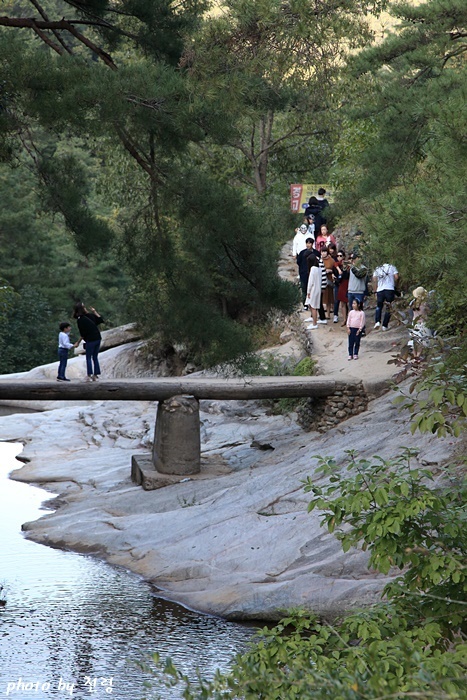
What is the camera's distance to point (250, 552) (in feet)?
40.3

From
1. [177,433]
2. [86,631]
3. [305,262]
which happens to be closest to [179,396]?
[177,433]

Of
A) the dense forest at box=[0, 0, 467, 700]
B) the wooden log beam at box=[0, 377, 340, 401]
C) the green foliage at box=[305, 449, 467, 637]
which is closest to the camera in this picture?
the green foliage at box=[305, 449, 467, 637]

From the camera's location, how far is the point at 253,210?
13.0 meters

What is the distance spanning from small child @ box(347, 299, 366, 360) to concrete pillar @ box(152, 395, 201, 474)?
3146 mm

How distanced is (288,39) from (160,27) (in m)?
2.98

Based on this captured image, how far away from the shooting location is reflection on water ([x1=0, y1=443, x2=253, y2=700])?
8.72 m

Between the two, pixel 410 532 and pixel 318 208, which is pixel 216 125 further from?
pixel 318 208

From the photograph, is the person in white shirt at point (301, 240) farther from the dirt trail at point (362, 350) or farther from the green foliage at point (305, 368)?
the green foliage at point (305, 368)

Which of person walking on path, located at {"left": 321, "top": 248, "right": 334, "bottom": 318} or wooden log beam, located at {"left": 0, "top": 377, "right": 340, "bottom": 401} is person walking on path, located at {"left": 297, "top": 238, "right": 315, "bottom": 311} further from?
wooden log beam, located at {"left": 0, "top": 377, "right": 340, "bottom": 401}

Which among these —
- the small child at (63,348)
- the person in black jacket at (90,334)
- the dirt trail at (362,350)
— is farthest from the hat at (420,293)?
the small child at (63,348)

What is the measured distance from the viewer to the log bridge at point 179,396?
15.8 m

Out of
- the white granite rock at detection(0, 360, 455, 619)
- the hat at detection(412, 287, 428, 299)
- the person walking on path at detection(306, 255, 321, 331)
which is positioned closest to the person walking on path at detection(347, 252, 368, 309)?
the person walking on path at detection(306, 255, 321, 331)

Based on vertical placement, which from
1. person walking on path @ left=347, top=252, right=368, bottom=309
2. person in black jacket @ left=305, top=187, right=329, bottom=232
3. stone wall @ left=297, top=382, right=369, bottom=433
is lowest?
stone wall @ left=297, top=382, right=369, bottom=433

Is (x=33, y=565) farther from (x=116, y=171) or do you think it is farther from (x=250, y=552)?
(x=116, y=171)
